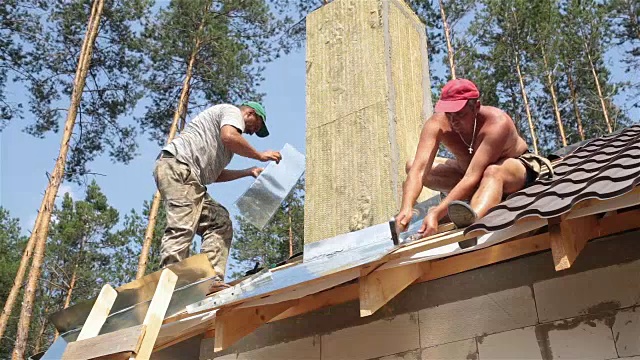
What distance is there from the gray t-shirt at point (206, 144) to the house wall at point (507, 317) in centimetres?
161

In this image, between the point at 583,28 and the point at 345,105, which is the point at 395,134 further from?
the point at 583,28

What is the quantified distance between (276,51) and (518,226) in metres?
14.3

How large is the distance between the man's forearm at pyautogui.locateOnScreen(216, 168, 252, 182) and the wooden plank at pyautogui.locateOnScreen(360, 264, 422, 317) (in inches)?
89.9

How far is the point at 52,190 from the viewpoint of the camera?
12.3m

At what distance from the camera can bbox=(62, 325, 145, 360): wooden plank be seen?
328 cm

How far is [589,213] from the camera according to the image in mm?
2615

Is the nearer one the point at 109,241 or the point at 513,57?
the point at 513,57

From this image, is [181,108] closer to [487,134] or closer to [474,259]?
[487,134]

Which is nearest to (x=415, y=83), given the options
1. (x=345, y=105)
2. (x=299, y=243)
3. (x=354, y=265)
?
(x=345, y=105)

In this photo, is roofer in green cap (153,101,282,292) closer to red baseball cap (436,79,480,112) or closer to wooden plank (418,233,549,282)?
red baseball cap (436,79,480,112)

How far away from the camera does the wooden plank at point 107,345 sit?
3275 mm

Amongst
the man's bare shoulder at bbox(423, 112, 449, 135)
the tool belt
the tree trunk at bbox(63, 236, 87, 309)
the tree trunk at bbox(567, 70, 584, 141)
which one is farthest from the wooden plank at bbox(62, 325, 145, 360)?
the tree trunk at bbox(567, 70, 584, 141)

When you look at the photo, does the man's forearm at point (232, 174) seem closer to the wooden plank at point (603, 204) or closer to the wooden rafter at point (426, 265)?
the wooden rafter at point (426, 265)

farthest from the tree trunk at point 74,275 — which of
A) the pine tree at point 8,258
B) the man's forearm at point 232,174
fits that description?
the man's forearm at point 232,174
